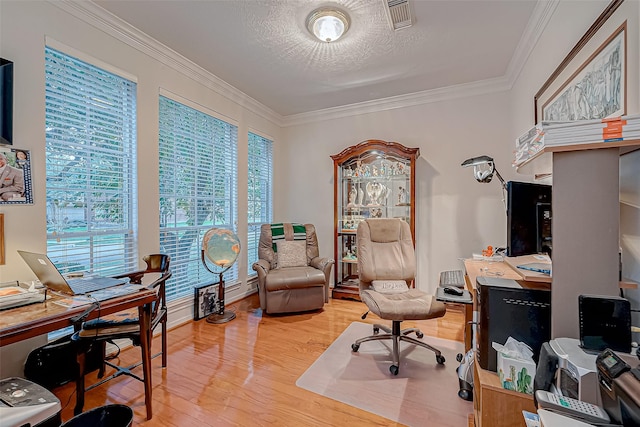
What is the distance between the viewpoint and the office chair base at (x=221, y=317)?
3022mm

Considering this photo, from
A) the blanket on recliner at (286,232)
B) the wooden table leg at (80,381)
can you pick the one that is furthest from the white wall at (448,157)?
the wooden table leg at (80,381)

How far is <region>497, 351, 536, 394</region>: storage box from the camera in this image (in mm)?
1162

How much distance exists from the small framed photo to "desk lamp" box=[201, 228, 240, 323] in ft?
0.19

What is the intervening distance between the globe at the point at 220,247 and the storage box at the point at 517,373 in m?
2.60

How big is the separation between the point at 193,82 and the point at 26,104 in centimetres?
150

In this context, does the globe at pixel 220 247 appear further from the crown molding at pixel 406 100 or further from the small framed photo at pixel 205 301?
the crown molding at pixel 406 100

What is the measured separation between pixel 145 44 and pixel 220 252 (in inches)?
80.7

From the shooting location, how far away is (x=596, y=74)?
1.42m

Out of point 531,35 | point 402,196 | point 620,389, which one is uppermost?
point 531,35

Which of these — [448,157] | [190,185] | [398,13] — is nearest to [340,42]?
[398,13]

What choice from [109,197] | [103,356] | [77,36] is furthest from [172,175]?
[103,356]

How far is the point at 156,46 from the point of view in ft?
8.39

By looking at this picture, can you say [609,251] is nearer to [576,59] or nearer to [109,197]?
[576,59]

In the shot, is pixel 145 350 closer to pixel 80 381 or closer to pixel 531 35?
pixel 80 381
